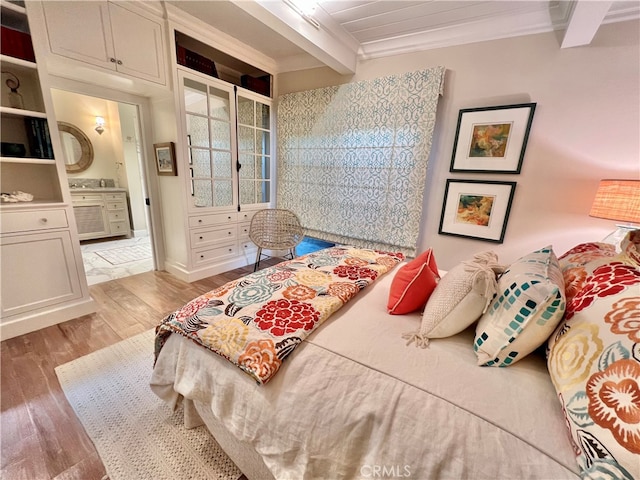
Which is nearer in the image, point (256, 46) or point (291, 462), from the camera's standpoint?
point (291, 462)

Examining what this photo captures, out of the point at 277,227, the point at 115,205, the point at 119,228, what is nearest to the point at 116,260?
the point at 119,228

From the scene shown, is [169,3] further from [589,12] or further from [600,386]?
[600,386]

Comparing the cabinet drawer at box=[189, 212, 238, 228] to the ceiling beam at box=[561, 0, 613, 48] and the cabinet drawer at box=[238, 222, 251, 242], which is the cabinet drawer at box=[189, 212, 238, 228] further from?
the ceiling beam at box=[561, 0, 613, 48]

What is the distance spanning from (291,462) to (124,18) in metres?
3.15

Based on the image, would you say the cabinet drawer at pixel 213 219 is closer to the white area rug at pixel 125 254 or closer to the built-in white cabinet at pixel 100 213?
the white area rug at pixel 125 254

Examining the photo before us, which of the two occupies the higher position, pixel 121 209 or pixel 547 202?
pixel 547 202

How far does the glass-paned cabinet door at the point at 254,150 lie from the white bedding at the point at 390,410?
8.64 feet

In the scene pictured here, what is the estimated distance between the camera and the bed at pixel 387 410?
610 mm

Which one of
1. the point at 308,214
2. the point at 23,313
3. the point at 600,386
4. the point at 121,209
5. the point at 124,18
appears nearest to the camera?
the point at 600,386

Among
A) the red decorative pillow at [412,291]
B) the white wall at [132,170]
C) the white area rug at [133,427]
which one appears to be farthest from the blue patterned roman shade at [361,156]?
the white wall at [132,170]

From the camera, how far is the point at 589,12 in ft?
5.19

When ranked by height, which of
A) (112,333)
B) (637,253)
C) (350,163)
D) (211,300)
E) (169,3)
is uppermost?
(169,3)

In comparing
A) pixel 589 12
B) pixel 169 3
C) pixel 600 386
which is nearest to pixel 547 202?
pixel 589 12

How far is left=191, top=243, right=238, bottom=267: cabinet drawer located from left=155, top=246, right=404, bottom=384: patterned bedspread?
69.5 inches
